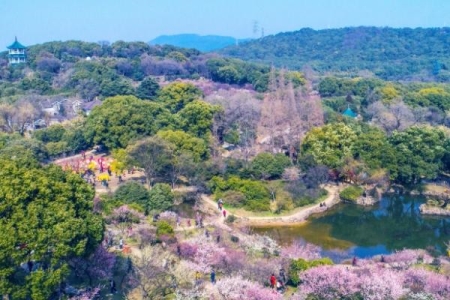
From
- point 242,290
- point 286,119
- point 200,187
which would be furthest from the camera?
point 286,119

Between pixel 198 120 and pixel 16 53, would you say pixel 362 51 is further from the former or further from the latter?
pixel 198 120

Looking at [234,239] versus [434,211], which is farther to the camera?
[434,211]

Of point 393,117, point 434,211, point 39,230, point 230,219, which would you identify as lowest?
point 434,211

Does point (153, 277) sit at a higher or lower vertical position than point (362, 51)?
lower

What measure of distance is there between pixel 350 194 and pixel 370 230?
3.69m

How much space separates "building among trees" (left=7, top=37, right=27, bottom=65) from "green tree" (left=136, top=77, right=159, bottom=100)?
2895cm

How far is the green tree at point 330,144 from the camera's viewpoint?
33469 mm

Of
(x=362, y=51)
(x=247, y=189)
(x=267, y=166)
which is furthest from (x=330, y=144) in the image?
(x=362, y=51)

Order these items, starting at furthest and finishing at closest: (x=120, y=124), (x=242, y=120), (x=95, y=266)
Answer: (x=242, y=120)
(x=120, y=124)
(x=95, y=266)

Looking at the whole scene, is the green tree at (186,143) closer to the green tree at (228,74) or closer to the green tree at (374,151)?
the green tree at (374,151)

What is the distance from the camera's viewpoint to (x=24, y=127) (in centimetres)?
4350

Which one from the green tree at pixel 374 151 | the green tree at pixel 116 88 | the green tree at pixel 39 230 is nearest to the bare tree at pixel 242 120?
the green tree at pixel 374 151

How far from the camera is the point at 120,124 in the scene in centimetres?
3659

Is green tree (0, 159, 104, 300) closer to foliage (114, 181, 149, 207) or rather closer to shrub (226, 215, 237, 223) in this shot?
foliage (114, 181, 149, 207)
